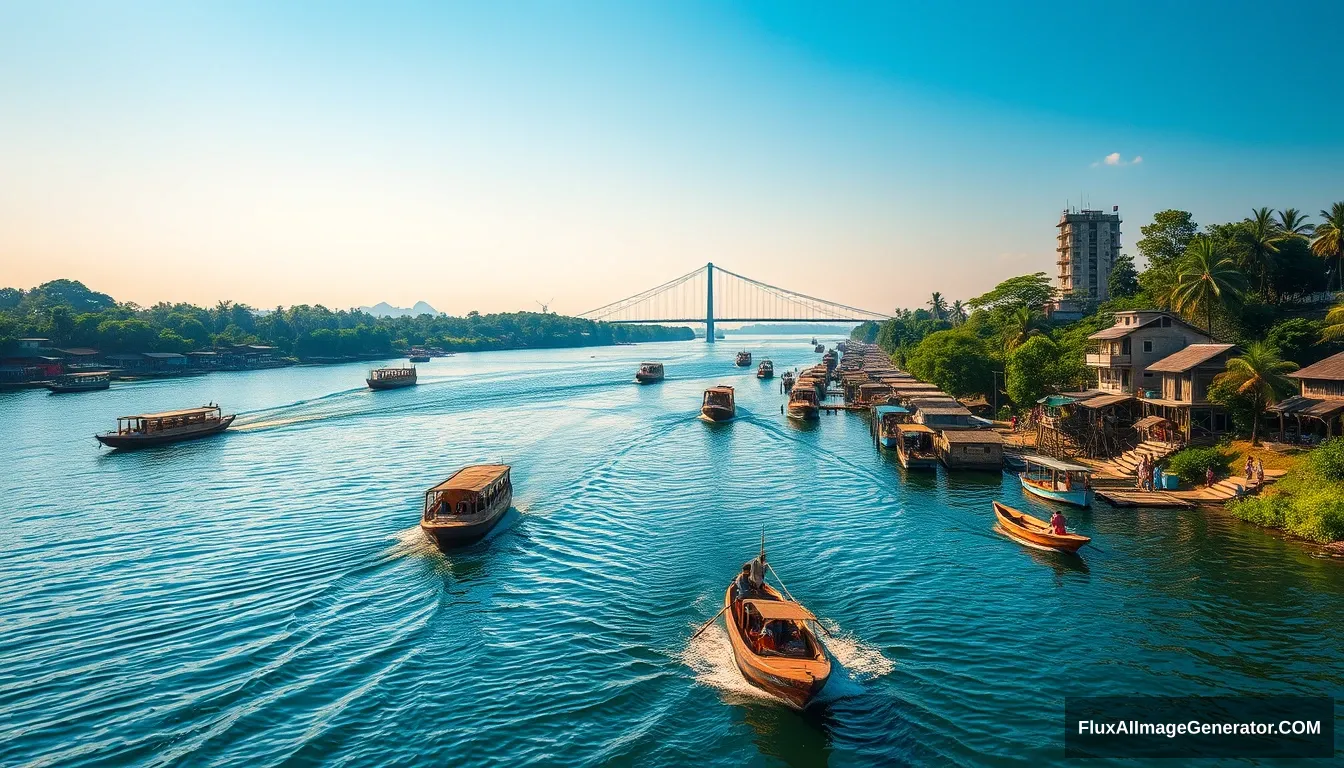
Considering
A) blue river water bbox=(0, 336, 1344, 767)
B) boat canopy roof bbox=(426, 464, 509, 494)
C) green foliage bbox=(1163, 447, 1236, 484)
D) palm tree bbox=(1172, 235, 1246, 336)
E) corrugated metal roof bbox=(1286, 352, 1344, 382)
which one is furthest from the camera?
palm tree bbox=(1172, 235, 1246, 336)

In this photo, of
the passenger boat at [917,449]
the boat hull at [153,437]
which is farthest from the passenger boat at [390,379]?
the passenger boat at [917,449]

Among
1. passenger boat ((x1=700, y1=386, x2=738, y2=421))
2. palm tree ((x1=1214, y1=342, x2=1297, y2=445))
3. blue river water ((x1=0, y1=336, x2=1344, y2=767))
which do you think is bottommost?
blue river water ((x1=0, y1=336, x2=1344, y2=767))

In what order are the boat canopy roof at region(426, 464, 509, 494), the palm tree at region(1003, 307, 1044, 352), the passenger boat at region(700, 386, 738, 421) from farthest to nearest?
1. the palm tree at region(1003, 307, 1044, 352)
2. the passenger boat at region(700, 386, 738, 421)
3. the boat canopy roof at region(426, 464, 509, 494)

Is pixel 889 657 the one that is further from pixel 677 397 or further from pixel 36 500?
pixel 677 397

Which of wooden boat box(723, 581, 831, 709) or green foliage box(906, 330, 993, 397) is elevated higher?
green foliage box(906, 330, 993, 397)

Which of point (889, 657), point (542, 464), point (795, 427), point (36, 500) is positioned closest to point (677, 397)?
point (795, 427)

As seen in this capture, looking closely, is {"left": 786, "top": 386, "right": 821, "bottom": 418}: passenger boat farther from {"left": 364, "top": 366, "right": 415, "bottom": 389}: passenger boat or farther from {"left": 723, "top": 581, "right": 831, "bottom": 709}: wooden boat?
{"left": 364, "top": 366, "right": 415, "bottom": 389}: passenger boat

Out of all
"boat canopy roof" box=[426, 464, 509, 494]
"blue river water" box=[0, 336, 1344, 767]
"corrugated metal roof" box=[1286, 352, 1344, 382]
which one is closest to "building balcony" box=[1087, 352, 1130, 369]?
"corrugated metal roof" box=[1286, 352, 1344, 382]
